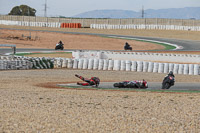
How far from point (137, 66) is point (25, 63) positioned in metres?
6.91

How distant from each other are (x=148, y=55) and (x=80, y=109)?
20.8 metres

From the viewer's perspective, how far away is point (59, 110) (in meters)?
11.9

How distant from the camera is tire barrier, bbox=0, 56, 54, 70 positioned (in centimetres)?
2451

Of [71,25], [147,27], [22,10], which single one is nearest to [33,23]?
[71,25]

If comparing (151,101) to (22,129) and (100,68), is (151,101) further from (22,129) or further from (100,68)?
(100,68)

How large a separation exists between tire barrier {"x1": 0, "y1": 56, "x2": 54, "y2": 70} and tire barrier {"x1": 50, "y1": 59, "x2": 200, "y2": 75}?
2.75 feet

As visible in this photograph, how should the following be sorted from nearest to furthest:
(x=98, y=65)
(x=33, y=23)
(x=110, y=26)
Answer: (x=98, y=65) < (x=110, y=26) < (x=33, y=23)

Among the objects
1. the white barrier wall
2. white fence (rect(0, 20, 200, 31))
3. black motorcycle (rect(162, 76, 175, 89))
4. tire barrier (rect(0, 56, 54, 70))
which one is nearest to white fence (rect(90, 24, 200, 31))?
white fence (rect(0, 20, 200, 31))

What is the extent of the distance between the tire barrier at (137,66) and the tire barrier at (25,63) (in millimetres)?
840

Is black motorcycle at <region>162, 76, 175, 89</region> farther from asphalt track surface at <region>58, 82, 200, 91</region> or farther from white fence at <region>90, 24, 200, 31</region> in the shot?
white fence at <region>90, 24, 200, 31</region>

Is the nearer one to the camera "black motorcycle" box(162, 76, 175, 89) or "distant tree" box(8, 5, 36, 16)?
"black motorcycle" box(162, 76, 175, 89)

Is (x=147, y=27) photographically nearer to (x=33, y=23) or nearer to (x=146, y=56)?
(x=33, y=23)

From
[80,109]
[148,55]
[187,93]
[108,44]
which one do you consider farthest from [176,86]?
[108,44]

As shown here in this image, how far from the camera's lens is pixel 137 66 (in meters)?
25.6
